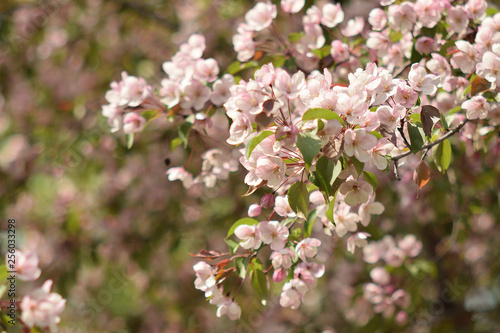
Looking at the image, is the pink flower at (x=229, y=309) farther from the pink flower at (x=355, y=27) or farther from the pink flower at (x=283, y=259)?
the pink flower at (x=355, y=27)

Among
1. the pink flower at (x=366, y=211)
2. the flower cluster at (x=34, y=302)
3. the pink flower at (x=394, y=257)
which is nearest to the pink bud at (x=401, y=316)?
the pink flower at (x=394, y=257)

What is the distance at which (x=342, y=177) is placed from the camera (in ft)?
2.52

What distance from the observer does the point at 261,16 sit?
48.3 inches

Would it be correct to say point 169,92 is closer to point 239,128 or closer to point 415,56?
point 239,128

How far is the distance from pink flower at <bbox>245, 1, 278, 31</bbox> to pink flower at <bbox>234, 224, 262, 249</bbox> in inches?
22.5

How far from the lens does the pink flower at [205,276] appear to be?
0.92 metres

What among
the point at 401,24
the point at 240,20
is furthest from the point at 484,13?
the point at 240,20

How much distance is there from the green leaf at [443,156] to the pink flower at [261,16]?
55cm

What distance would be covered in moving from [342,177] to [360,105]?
0.39 ft

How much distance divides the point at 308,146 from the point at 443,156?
0.36 metres

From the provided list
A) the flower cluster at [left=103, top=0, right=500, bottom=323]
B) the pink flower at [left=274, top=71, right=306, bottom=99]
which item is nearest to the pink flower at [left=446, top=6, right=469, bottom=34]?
the flower cluster at [left=103, top=0, right=500, bottom=323]

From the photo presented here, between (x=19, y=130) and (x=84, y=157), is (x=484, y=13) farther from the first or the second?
(x=19, y=130)

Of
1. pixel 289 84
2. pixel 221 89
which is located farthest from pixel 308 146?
pixel 221 89

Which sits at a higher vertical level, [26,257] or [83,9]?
[26,257]
